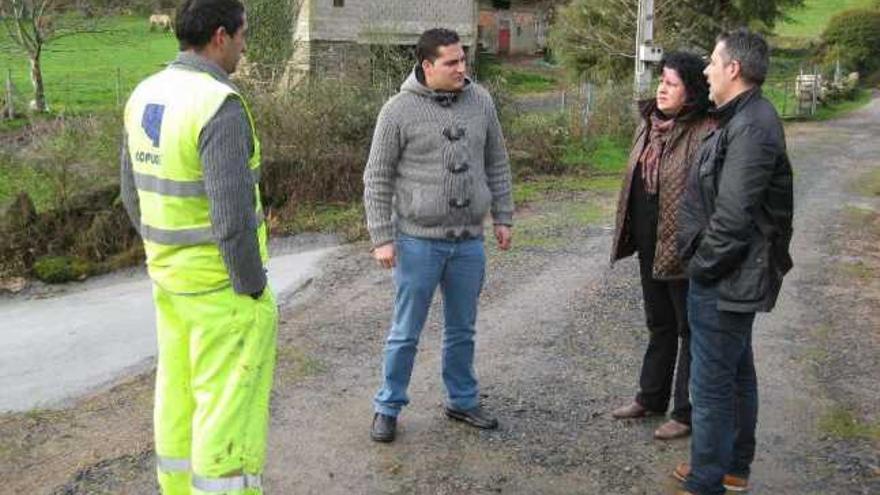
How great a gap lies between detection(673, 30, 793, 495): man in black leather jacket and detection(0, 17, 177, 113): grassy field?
2099 cm

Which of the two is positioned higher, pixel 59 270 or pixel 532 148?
pixel 532 148

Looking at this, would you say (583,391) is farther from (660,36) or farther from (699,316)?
(660,36)

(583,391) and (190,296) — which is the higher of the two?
(190,296)

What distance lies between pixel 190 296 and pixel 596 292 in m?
5.15

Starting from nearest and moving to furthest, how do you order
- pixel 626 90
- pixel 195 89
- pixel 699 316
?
pixel 195 89 < pixel 699 316 < pixel 626 90

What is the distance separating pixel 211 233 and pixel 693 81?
2393 mm

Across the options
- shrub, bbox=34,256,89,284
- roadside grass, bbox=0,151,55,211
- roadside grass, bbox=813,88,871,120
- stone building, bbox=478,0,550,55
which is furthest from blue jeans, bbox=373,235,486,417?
stone building, bbox=478,0,550,55

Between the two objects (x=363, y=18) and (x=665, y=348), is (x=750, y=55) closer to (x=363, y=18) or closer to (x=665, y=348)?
(x=665, y=348)

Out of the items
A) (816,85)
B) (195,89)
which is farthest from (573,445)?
(816,85)

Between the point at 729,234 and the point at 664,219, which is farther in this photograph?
the point at 664,219

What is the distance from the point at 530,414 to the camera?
522 cm

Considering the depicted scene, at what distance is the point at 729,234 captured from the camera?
3.69 metres

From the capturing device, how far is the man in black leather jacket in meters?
3.66

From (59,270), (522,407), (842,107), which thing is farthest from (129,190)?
(842,107)
